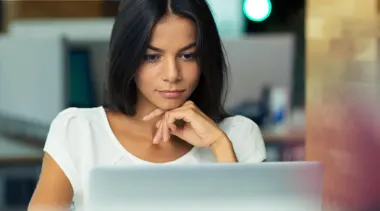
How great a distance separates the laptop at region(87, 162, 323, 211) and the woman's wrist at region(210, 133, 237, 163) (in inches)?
6.3

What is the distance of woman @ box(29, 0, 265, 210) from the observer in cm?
59

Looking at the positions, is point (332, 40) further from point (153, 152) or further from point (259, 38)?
point (259, 38)

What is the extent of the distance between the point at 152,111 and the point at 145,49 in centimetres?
8

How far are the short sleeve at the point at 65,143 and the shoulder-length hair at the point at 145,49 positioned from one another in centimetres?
4

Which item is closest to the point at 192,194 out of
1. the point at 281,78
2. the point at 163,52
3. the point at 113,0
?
the point at 163,52

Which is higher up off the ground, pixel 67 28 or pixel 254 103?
pixel 67 28

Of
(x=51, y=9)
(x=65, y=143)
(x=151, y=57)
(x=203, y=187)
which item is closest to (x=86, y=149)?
(x=65, y=143)

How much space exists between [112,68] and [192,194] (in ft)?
0.75

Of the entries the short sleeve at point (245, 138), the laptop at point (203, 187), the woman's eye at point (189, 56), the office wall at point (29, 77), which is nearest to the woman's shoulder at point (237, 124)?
the short sleeve at point (245, 138)

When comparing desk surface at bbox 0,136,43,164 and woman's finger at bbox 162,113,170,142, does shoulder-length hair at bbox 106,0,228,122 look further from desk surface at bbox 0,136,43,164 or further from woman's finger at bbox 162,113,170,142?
desk surface at bbox 0,136,43,164

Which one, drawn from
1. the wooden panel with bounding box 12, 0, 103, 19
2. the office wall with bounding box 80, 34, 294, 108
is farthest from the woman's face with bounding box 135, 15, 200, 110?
the wooden panel with bounding box 12, 0, 103, 19

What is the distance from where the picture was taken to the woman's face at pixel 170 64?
58 centimetres

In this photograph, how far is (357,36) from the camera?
0.58 meters

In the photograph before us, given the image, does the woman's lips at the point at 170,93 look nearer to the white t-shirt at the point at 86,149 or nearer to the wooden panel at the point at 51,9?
the white t-shirt at the point at 86,149
